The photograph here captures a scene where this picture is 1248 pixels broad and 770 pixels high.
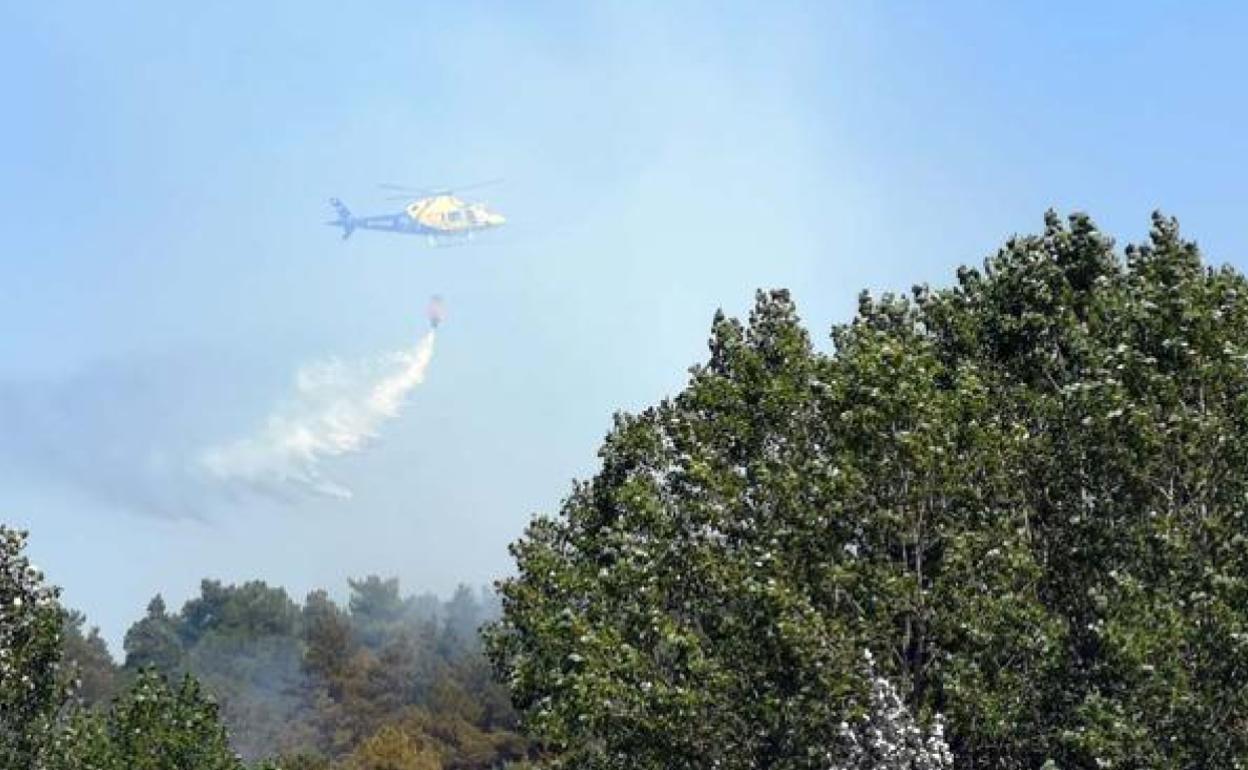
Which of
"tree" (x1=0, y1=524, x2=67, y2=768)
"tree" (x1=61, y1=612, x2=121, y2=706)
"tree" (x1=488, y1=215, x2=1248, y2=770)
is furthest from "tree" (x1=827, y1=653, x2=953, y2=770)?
"tree" (x1=61, y1=612, x2=121, y2=706)

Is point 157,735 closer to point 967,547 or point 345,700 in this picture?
point 967,547

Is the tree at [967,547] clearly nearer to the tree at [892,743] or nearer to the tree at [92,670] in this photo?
the tree at [892,743]

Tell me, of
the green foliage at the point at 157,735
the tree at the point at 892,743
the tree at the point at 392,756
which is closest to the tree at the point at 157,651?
the tree at the point at 392,756

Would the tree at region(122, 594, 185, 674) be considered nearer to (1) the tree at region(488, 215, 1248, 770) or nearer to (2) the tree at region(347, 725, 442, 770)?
(2) the tree at region(347, 725, 442, 770)

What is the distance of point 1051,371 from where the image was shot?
35.8 meters

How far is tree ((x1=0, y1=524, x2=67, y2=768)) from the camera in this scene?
36875 mm

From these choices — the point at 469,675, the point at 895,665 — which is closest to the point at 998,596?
the point at 895,665

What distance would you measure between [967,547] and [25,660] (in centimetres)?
2024

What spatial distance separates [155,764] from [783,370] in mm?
19232

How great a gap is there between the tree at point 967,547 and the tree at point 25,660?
10.4m

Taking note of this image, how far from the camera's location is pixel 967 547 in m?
30.8

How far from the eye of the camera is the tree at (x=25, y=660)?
121ft

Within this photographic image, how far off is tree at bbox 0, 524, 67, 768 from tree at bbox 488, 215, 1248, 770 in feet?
34.2

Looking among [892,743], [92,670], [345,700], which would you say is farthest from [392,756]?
[892,743]
